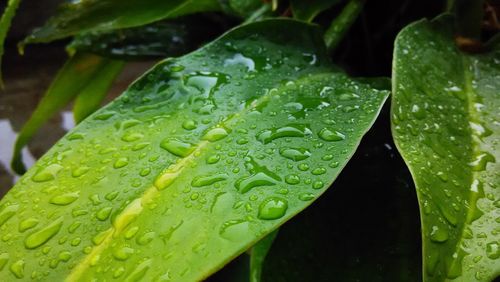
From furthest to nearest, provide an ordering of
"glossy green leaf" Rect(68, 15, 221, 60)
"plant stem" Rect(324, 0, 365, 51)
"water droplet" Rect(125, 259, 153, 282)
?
1. "glossy green leaf" Rect(68, 15, 221, 60)
2. "plant stem" Rect(324, 0, 365, 51)
3. "water droplet" Rect(125, 259, 153, 282)

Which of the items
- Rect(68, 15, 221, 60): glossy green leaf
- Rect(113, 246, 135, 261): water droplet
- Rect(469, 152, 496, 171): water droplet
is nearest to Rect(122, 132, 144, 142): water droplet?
Rect(113, 246, 135, 261): water droplet

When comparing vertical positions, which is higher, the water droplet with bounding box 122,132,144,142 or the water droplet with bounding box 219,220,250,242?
the water droplet with bounding box 122,132,144,142

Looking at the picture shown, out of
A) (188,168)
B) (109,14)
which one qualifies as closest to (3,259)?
(188,168)

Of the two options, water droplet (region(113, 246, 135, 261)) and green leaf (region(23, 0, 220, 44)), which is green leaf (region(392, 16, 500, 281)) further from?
green leaf (region(23, 0, 220, 44))

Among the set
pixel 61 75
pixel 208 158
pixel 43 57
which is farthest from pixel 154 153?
pixel 43 57

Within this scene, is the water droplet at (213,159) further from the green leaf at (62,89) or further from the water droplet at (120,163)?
the green leaf at (62,89)

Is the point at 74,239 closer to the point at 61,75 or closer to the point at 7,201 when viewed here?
the point at 7,201
